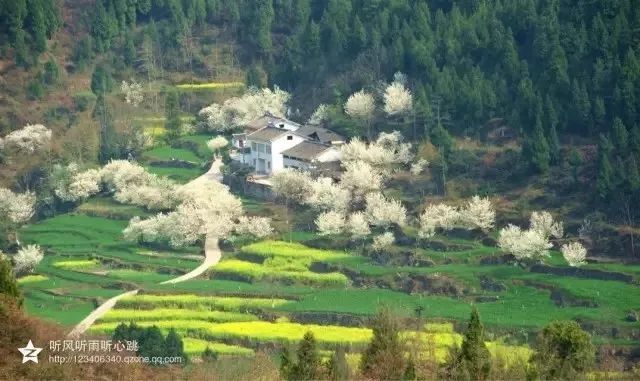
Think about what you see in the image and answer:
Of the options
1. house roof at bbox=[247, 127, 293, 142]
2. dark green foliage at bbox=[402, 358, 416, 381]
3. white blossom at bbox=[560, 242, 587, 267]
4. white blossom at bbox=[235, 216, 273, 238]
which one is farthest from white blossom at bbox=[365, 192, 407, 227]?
dark green foliage at bbox=[402, 358, 416, 381]

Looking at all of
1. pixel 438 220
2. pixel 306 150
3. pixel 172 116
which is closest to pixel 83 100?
pixel 172 116

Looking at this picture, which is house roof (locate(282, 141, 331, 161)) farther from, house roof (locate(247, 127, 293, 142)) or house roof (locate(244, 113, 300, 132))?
house roof (locate(244, 113, 300, 132))

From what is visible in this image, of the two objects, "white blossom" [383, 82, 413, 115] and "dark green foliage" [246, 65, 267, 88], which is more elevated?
"dark green foliage" [246, 65, 267, 88]

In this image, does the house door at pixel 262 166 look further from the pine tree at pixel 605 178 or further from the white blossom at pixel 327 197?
the pine tree at pixel 605 178

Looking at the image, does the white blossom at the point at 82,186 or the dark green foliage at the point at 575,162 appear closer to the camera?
the dark green foliage at the point at 575,162

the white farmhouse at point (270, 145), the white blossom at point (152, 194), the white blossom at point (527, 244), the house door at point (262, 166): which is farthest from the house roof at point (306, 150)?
the white blossom at point (527, 244)

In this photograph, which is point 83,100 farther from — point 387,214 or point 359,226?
point 387,214
